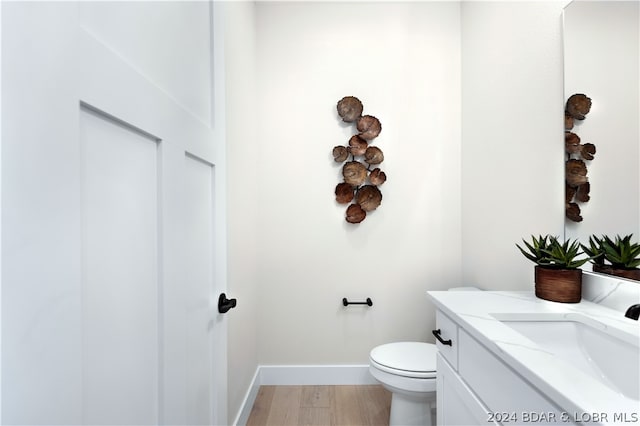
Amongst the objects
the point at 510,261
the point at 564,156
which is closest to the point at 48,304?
the point at 564,156

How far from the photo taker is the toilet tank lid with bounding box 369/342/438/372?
1.59 meters

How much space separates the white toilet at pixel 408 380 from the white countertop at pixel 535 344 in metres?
0.50

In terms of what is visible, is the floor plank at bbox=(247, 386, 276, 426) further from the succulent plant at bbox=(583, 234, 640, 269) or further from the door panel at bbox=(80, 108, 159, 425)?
the succulent plant at bbox=(583, 234, 640, 269)

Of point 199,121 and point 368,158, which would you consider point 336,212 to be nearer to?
point 368,158

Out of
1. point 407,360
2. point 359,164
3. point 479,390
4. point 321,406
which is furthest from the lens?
point 359,164

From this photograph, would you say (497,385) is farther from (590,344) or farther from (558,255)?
(558,255)

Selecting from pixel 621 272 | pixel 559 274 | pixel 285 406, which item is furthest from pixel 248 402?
pixel 621 272

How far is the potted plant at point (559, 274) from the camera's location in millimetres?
1147

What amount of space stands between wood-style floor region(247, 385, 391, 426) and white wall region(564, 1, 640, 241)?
1458mm

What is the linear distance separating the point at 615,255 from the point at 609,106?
0.50 m

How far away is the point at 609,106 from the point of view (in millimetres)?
1115

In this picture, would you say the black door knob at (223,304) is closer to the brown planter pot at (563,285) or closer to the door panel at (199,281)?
the door panel at (199,281)

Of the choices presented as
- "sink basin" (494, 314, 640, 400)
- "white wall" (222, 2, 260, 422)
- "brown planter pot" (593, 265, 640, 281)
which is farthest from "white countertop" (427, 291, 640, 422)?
"white wall" (222, 2, 260, 422)

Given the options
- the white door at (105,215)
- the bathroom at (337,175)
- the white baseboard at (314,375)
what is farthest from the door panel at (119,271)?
the white baseboard at (314,375)
